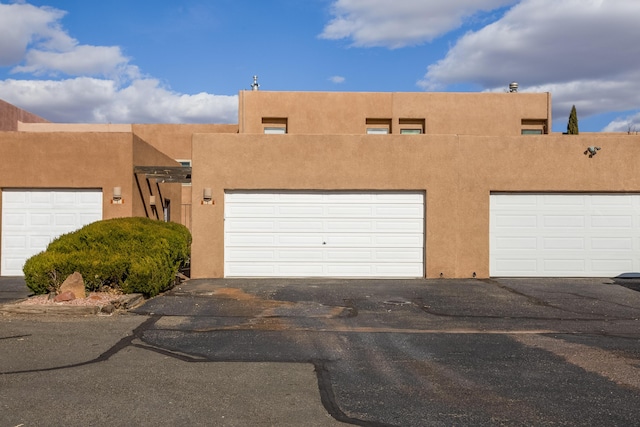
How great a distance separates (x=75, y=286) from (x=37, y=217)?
6.49 m

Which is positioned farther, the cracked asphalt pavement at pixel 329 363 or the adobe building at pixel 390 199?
the adobe building at pixel 390 199

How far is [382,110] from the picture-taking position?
22.6 meters

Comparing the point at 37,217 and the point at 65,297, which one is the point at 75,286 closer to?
the point at 65,297

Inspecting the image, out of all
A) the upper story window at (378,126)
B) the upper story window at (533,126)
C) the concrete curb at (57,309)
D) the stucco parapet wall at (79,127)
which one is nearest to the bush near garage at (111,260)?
the concrete curb at (57,309)

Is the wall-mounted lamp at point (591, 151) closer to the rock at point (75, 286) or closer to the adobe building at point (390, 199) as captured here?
the adobe building at point (390, 199)

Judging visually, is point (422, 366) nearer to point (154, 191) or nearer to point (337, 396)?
point (337, 396)

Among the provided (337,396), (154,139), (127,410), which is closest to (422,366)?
(337,396)

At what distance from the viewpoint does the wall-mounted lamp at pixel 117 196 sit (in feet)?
51.0

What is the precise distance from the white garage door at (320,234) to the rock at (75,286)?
209 inches

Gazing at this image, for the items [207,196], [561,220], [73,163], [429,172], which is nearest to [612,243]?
[561,220]

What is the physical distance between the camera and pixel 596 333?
29.3 feet

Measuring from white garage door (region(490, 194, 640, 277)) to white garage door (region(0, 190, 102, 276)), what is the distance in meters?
11.0

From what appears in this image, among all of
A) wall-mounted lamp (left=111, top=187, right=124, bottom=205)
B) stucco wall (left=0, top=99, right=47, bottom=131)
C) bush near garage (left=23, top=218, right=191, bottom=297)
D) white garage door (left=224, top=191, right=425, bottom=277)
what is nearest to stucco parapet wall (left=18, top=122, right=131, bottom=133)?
stucco wall (left=0, top=99, right=47, bottom=131)

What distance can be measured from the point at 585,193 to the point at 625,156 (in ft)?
4.79
